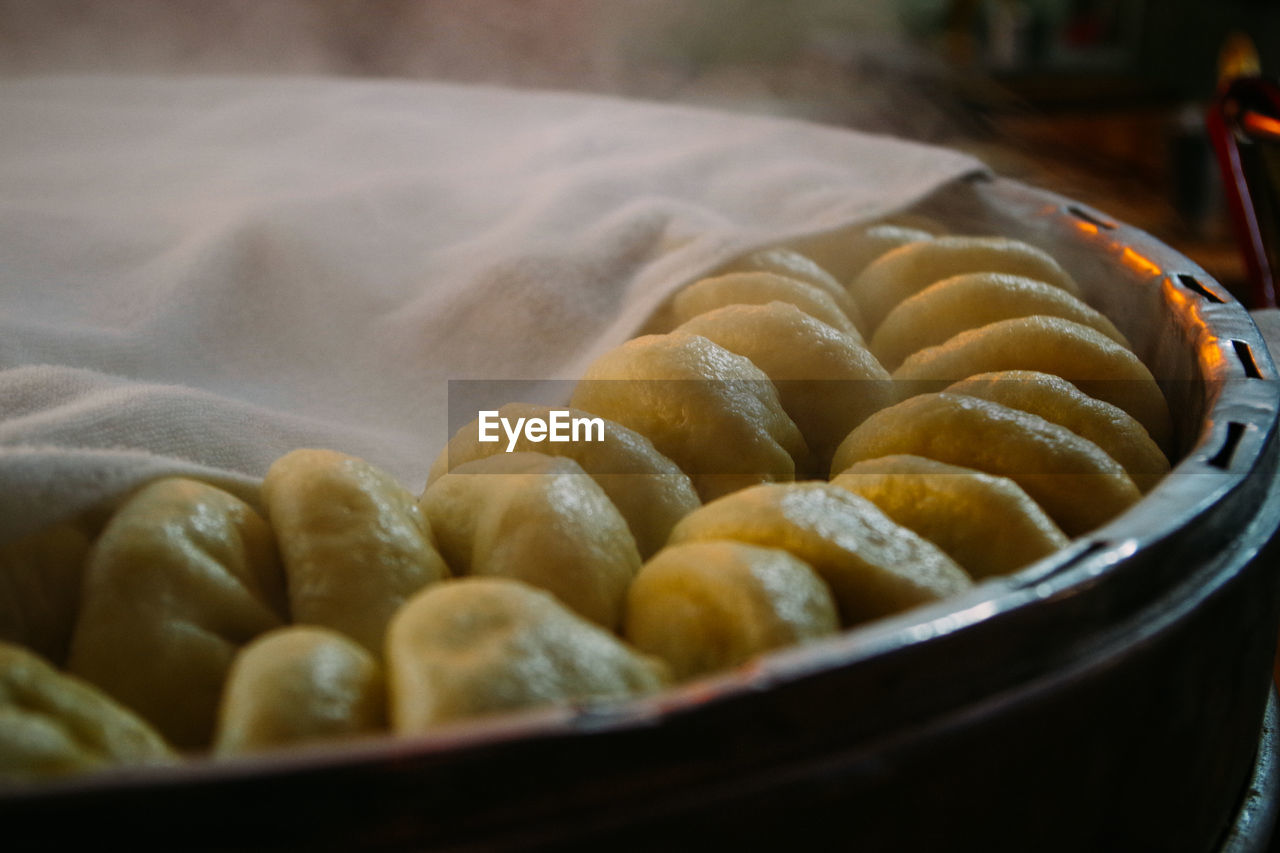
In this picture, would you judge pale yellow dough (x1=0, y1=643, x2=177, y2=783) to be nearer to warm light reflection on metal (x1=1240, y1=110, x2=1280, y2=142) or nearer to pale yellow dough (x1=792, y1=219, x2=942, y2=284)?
pale yellow dough (x1=792, y1=219, x2=942, y2=284)

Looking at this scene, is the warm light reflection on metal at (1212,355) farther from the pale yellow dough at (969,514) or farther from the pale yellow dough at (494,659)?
the pale yellow dough at (494,659)

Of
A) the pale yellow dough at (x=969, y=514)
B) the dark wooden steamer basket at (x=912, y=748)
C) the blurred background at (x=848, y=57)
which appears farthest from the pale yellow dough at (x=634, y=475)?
the blurred background at (x=848, y=57)

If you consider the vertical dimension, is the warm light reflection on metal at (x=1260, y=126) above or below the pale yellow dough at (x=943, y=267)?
above

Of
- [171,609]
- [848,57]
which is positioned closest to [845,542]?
[171,609]

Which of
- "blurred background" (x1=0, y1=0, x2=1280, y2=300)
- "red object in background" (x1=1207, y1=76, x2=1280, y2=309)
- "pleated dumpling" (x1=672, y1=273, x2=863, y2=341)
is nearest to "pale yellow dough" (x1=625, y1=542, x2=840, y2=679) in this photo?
"pleated dumpling" (x1=672, y1=273, x2=863, y2=341)

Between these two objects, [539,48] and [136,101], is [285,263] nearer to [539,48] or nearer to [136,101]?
[136,101]

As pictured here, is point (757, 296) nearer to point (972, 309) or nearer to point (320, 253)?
point (972, 309)

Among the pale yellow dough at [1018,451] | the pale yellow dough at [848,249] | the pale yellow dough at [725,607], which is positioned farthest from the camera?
the pale yellow dough at [848,249]

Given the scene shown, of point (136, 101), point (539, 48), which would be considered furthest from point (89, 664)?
point (539, 48)
